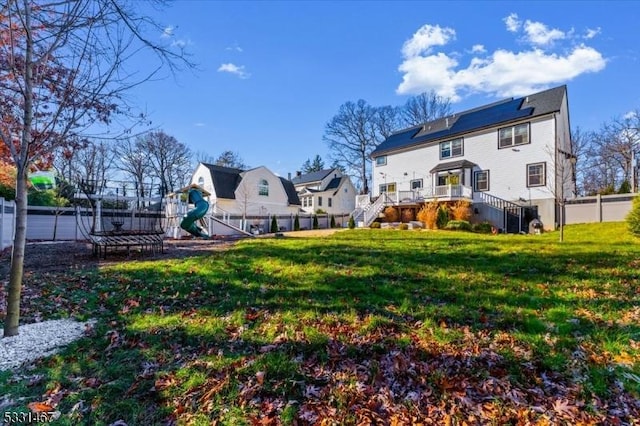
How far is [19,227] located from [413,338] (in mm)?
4323

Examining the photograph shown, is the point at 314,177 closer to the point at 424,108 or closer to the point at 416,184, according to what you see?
the point at 424,108

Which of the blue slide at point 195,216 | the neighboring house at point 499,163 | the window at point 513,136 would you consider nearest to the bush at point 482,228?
the neighboring house at point 499,163

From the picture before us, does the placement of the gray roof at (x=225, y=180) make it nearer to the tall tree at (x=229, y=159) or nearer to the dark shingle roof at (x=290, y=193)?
the dark shingle roof at (x=290, y=193)

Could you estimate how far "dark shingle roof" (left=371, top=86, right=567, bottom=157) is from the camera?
18766 millimetres

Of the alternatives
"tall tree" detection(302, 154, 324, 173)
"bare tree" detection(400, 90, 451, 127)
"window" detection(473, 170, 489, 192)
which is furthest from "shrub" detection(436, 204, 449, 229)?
"tall tree" detection(302, 154, 324, 173)

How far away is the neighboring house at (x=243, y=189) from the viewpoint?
88.7 ft

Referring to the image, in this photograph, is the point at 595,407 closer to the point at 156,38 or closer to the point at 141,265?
the point at 156,38

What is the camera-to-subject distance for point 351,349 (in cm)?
297

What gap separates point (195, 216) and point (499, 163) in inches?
746

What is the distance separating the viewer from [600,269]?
17.5ft

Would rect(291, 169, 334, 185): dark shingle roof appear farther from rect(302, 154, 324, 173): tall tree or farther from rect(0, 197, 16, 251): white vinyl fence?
rect(0, 197, 16, 251): white vinyl fence

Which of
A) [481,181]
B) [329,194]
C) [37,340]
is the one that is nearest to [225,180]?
[329,194]

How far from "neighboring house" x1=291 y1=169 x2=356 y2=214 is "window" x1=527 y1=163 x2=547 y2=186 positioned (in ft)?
68.4

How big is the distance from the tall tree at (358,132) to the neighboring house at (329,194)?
2.34 meters
